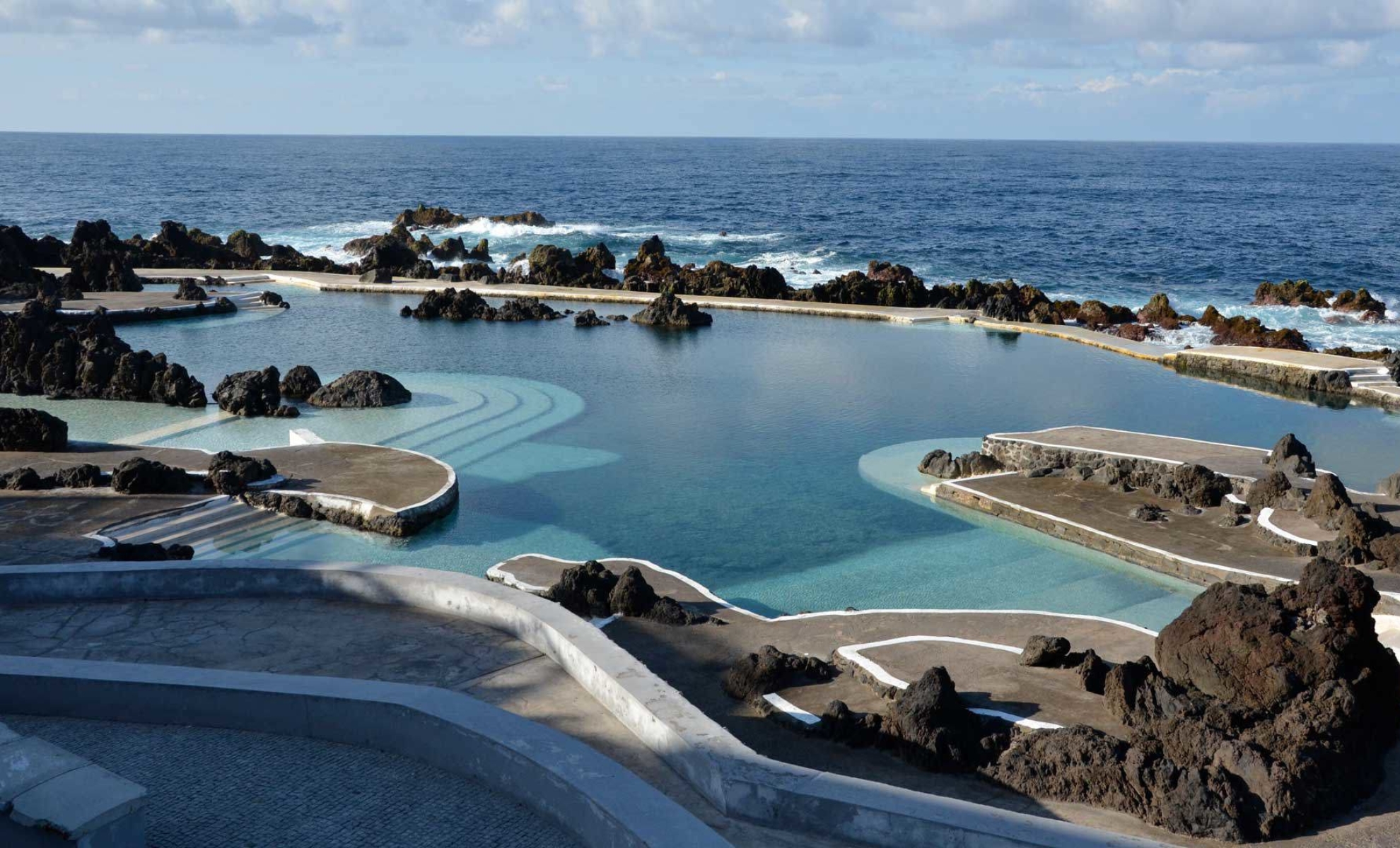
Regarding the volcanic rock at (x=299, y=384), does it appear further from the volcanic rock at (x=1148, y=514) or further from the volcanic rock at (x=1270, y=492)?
the volcanic rock at (x=1270, y=492)

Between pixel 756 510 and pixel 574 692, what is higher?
pixel 574 692

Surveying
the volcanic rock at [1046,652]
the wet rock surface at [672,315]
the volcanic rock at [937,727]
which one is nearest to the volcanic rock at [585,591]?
the volcanic rock at [937,727]

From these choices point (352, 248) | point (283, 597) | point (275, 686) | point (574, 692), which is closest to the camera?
point (275, 686)

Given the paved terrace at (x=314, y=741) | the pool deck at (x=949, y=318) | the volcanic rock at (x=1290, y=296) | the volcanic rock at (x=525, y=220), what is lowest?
the pool deck at (x=949, y=318)

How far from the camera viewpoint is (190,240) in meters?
52.9

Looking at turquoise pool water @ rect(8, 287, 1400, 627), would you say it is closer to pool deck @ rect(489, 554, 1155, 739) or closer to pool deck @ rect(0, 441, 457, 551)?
pool deck @ rect(0, 441, 457, 551)

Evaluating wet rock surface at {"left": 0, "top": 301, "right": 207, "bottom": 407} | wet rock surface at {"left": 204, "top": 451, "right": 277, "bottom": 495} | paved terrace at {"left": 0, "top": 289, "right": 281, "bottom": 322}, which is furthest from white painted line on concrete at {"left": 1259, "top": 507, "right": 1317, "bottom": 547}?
paved terrace at {"left": 0, "top": 289, "right": 281, "bottom": 322}

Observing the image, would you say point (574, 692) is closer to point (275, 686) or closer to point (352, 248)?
point (275, 686)

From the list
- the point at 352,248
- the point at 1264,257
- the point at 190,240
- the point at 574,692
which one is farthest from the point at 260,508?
the point at 1264,257

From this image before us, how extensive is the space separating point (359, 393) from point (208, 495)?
23.5ft

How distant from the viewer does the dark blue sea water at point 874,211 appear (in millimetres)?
60975

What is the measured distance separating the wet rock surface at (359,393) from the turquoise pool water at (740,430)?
0.43 m

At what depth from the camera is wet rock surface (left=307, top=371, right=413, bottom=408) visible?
2512 centimetres

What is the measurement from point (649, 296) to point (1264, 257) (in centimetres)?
3948
